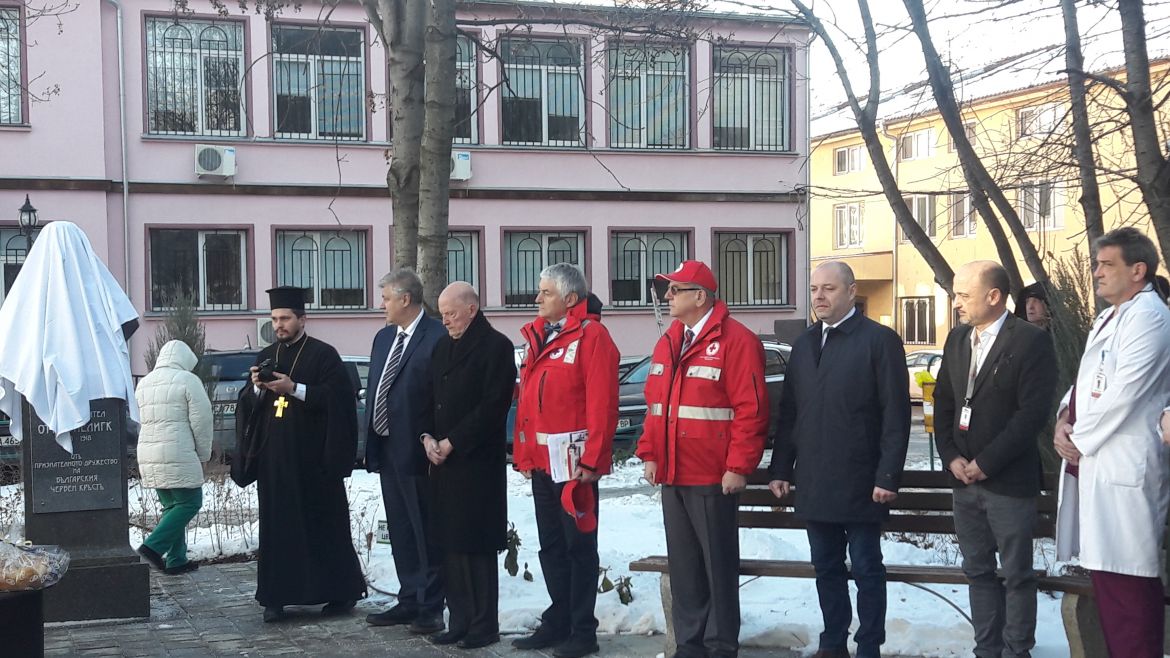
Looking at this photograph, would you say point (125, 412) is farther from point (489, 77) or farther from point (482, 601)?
point (489, 77)

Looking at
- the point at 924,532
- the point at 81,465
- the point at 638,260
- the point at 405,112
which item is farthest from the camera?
the point at 638,260

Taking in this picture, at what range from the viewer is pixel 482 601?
7125mm

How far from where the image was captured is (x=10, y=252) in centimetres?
2420

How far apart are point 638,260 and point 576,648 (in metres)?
22.0

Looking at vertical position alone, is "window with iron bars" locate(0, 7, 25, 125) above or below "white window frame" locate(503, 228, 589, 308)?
above

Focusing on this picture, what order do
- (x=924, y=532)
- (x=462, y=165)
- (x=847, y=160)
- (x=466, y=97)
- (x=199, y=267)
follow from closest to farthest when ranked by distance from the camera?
(x=924, y=532) → (x=199, y=267) → (x=462, y=165) → (x=466, y=97) → (x=847, y=160)

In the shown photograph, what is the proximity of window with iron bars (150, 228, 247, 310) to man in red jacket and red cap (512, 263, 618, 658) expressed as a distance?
19.5 metres

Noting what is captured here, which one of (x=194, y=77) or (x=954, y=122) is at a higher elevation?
(x=194, y=77)

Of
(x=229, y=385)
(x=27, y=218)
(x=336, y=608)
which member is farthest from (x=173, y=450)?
(x=27, y=218)

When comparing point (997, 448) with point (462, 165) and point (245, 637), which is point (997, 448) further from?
point (462, 165)

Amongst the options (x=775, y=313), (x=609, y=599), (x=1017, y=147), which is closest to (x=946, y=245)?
(x=775, y=313)

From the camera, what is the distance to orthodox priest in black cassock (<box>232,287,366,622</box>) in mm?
7797

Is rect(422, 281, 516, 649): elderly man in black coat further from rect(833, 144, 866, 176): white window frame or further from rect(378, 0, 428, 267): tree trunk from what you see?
rect(833, 144, 866, 176): white window frame

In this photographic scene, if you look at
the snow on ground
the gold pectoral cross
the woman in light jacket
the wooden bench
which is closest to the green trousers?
the woman in light jacket
